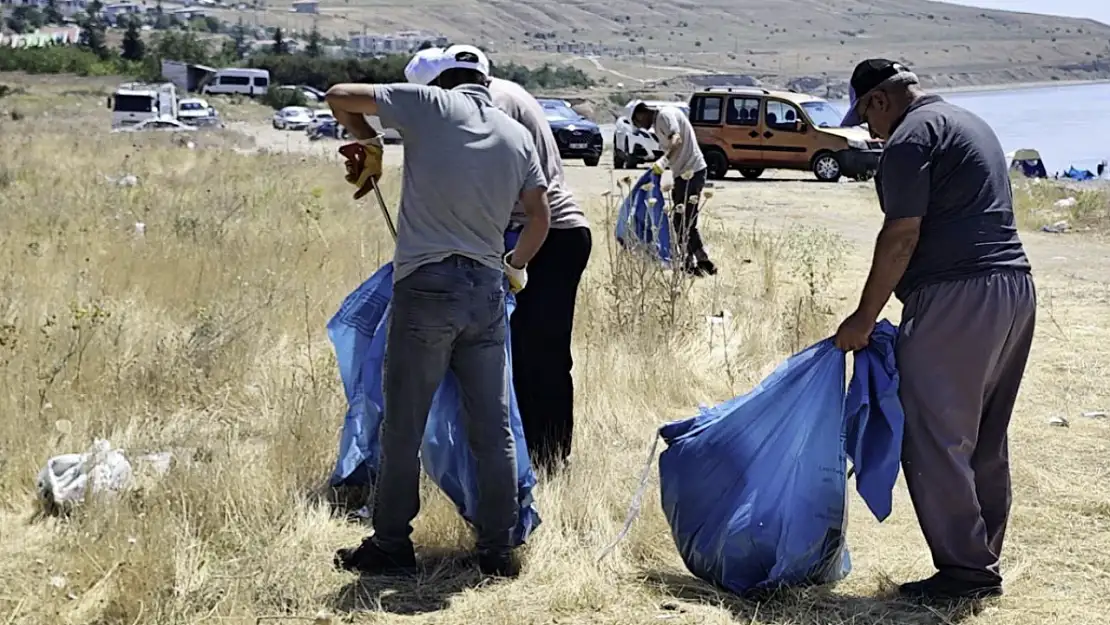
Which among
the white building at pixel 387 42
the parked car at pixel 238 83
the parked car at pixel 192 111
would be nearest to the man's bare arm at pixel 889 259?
the parked car at pixel 192 111

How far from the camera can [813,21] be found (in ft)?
639

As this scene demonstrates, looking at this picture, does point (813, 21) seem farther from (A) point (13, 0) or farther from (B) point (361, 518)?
(B) point (361, 518)

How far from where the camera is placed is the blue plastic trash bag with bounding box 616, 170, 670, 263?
27.4 feet

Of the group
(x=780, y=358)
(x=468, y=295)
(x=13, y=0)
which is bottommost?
(x=13, y=0)

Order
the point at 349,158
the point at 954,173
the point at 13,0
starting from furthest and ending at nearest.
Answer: the point at 13,0
the point at 349,158
the point at 954,173

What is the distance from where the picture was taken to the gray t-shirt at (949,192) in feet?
11.5

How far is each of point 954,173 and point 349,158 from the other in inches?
69.5

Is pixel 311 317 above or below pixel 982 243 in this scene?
below

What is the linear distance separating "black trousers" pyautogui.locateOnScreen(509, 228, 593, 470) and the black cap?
3.54 feet

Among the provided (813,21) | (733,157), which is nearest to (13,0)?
(813,21)

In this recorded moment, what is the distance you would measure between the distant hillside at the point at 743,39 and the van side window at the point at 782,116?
9814cm

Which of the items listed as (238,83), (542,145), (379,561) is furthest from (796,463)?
(238,83)

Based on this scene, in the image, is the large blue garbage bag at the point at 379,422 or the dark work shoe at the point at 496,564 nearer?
the dark work shoe at the point at 496,564

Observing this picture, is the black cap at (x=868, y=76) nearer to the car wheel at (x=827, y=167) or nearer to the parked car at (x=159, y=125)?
the car wheel at (x=827, y=167)
